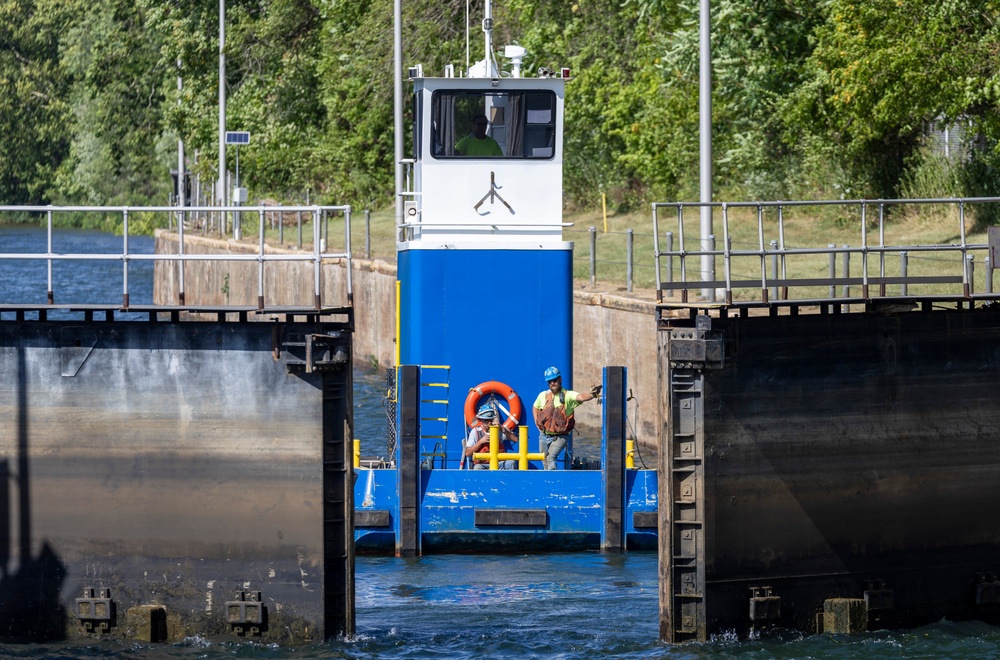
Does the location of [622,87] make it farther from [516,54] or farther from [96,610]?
[96,610]

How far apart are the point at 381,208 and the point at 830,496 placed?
151 feet

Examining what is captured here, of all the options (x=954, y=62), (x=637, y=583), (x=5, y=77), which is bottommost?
(x=637, y=583)

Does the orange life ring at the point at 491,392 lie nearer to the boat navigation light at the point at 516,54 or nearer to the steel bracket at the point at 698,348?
the boat navigation light at the point at 516,54

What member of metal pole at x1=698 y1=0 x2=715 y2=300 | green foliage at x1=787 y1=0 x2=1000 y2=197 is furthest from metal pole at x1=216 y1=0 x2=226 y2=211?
metal pole at x1=698 y1=0 x2=715 y2=300

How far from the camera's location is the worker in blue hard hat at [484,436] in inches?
752

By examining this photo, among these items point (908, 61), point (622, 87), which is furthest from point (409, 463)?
point (622, 87)

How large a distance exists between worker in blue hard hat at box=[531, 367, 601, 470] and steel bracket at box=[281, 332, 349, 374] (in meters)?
5.08

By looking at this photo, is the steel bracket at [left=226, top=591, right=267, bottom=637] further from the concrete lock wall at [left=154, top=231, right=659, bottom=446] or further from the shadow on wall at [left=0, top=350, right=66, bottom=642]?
the concrete lock wall at [left=154, top=231, right=659, bottom=446]

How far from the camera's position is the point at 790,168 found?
130ft

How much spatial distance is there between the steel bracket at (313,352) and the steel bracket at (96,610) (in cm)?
254

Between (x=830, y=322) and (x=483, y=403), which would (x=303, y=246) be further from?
(x=830, y=322)

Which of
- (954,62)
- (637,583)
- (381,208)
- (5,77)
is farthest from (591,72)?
(5,77)

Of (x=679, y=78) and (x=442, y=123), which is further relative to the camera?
(x=679, y=78)

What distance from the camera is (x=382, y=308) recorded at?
37.5m
